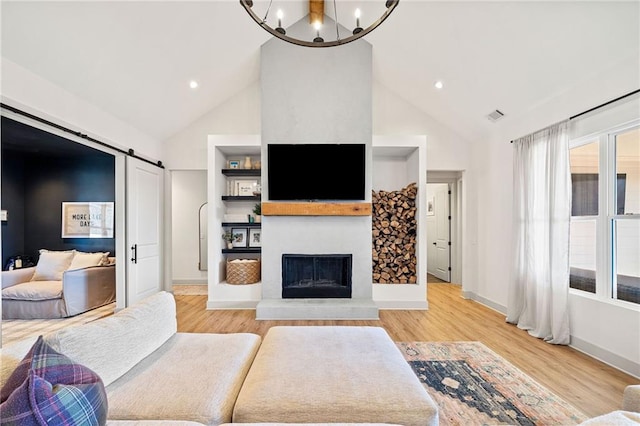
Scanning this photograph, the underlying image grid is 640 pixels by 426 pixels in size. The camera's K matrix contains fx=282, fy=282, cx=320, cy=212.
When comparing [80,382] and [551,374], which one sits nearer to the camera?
[80,382]

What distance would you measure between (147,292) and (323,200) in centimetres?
320

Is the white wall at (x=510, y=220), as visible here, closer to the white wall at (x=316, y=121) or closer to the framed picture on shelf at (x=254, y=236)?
the white wall at (x=316, y=121)

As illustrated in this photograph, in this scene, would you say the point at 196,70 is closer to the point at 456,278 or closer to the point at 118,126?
the point at 118,126

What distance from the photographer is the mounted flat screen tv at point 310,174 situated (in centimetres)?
394

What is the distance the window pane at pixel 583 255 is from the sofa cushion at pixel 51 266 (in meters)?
6.52

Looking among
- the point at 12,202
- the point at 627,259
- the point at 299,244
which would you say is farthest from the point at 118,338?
the point at 12,202

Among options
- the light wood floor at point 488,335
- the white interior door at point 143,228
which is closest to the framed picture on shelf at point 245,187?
the white interior door at point 143,228

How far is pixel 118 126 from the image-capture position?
12.6 ft

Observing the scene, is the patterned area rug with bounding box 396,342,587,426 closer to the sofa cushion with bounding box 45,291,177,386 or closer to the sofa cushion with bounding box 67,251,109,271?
the sofa cushion with bounding box 45,291,177,386

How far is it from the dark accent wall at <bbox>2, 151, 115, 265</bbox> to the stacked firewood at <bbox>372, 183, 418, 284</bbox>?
461 cm

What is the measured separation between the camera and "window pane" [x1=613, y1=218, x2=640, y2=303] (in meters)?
2.42

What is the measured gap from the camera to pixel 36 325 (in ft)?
11.5

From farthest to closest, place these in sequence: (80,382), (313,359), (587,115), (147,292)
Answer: (147,292) → (587,115) → (313,359) → (80,382)

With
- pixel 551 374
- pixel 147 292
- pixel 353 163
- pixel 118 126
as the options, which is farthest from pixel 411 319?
pixel 118 126
